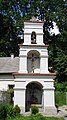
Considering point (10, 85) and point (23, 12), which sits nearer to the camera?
point (10, 85)

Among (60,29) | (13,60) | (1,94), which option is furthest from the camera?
(60,29)

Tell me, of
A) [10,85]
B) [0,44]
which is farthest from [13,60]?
[0,44]

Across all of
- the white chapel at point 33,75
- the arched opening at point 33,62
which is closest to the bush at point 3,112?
the white chapel at point 33,75

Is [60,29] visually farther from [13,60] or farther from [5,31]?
[13,60]

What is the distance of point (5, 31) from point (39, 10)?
7053mm

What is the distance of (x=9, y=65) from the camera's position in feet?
105

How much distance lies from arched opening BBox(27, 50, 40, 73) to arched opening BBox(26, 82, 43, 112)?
138cm

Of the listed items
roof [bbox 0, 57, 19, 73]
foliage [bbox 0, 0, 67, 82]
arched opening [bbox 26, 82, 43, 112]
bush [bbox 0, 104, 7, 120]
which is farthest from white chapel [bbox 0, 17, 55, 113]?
foliage [bbox 0, 0, 67, 82]

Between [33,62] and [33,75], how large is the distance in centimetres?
207

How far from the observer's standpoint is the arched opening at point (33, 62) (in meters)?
26.5

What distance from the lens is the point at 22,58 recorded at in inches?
1008

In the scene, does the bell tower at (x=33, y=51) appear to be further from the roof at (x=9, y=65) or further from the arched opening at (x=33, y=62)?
the roof at (x=9, y=65)

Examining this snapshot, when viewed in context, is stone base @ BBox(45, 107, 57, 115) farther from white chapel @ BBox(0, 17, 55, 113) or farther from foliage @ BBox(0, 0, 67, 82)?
foliage @ BBox(0, 0, 67, 82)

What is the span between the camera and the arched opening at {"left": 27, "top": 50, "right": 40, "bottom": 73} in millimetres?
26453
